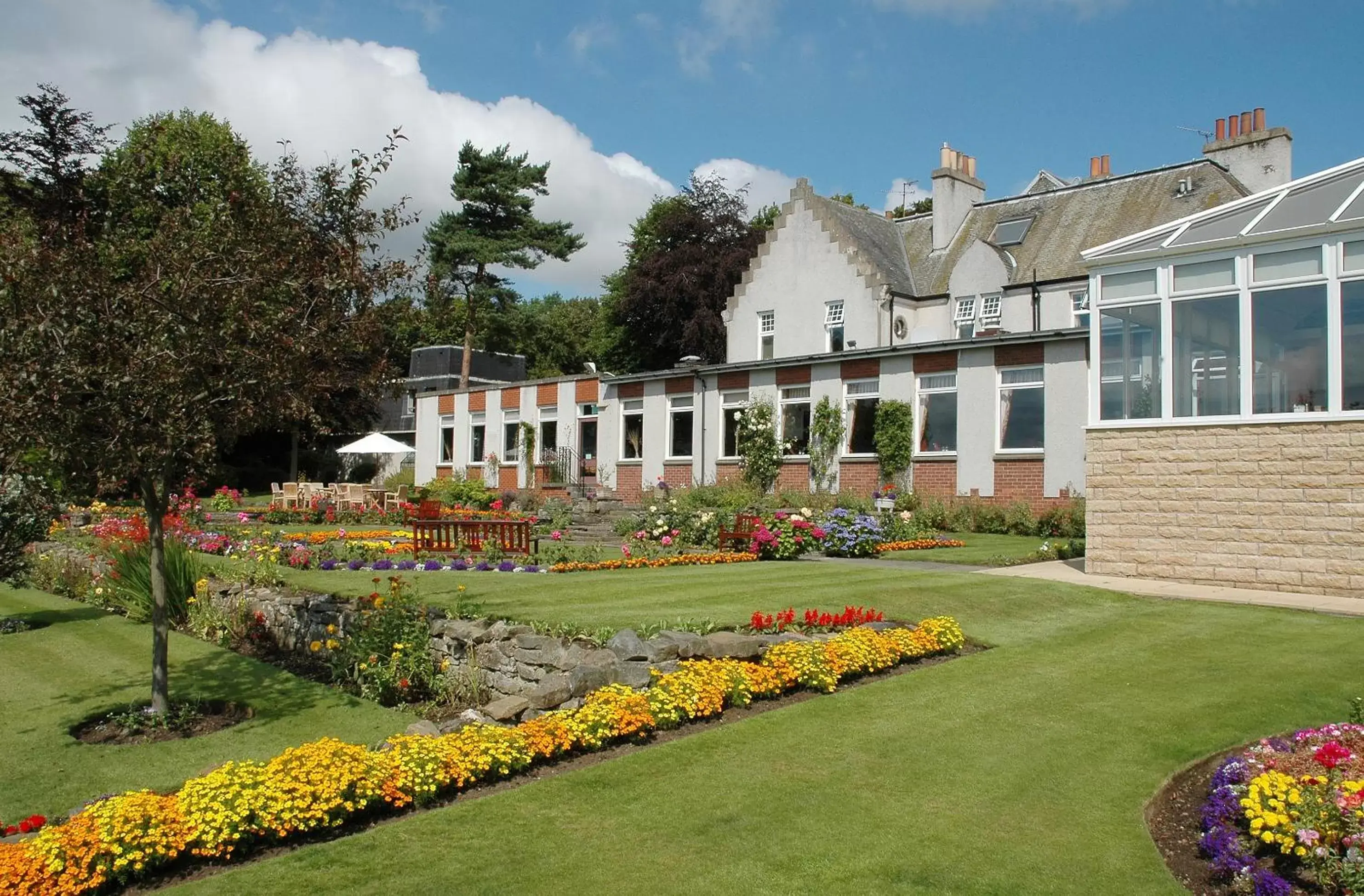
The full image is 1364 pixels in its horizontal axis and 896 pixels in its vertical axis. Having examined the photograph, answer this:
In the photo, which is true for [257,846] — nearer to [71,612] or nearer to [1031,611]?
[1031,611]

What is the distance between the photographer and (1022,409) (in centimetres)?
2133

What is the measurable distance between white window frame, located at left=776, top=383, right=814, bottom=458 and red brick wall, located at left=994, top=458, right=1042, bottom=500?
5.25 meters

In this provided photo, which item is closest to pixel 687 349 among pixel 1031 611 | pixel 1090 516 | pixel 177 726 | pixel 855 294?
pixel 855 294

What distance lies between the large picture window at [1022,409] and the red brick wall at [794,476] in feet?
17.4

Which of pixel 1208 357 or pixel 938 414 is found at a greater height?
pixel 1208 357

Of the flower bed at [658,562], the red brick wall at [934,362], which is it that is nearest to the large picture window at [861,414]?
the red brick wall at [934,362]

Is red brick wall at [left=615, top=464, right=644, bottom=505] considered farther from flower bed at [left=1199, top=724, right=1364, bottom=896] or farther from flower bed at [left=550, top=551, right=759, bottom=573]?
flower bed at [left=1199, top=724, right=1364, bottom=896]

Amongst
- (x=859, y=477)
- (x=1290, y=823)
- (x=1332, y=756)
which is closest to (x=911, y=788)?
(x=1290, y=823)

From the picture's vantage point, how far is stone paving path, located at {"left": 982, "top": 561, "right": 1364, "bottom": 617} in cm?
1093

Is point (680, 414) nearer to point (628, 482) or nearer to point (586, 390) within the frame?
point (628, 482)

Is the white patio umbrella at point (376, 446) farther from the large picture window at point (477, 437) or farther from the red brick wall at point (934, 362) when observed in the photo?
the red brick wall at point (934, 362)

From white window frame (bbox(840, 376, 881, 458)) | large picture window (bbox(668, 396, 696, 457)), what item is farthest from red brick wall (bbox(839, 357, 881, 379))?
large picture window (bbox(668, 396, 696, 457))

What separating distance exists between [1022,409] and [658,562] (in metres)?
10.4

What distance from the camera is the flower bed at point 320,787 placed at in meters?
4.45
